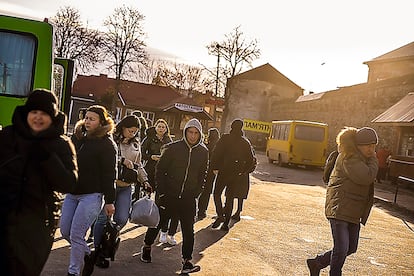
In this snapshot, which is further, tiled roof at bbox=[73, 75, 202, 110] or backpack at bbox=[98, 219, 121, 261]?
tiled roof at bbox=[73, 75, 202, 110]

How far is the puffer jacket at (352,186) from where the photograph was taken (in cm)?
582

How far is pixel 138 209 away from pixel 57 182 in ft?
9.76

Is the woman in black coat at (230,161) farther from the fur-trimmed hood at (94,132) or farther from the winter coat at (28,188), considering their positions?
the winter coat at (28,188)

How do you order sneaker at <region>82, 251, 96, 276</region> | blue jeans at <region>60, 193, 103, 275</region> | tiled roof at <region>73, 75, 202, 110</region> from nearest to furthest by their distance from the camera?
blue jeans at <region>60, 193, 103, 275</region>, sneaker at <region>82, 251, 96, 276</region>, tiled roof at <region>73, 75, 202, 110</region>

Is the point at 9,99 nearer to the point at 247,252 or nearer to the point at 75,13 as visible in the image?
the point at 247,252

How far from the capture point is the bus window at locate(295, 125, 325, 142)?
97.7 ft

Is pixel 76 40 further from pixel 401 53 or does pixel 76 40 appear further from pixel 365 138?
pixel 365 138

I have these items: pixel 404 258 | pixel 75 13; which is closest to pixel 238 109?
pixel 75 13

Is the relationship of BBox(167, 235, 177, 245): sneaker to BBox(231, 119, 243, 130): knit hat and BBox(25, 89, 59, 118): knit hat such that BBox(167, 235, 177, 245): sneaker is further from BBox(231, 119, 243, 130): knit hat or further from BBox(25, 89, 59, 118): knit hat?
BBox(25, 89, 59, 118): knit hat

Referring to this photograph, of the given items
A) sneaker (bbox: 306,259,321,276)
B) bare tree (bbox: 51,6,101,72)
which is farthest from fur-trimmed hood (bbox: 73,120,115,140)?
bare tree (bbox: 51,6,101,72)

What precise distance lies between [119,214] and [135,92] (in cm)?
5889

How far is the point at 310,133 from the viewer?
29.8m

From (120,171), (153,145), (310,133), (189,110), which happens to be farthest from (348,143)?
(189,110)

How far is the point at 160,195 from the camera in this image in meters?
6.91
